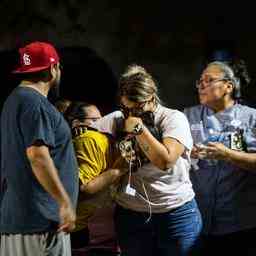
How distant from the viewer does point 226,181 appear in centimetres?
362

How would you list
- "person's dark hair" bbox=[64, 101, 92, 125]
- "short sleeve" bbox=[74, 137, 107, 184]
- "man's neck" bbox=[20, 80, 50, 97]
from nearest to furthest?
1. "man's neck" bbox=[20, 80, 50, 97]
2. "short sleeve" bbox=[74, 137, 107, 184]
3. "person's dark hair" bbox=[64, 101, 92, 125]

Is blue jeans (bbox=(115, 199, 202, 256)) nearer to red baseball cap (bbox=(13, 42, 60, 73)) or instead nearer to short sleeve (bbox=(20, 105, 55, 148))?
short sleeve (bbox=(20, 105, 55, 148))

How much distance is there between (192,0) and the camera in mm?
5031

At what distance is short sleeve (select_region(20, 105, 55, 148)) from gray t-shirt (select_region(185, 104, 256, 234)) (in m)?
1.09

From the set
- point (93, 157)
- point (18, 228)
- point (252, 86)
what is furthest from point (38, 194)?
point (252, 86)

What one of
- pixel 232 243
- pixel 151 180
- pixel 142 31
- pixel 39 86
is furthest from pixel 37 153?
pixel 142 31

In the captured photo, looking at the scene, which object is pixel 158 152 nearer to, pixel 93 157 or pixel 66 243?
pixel 93 157

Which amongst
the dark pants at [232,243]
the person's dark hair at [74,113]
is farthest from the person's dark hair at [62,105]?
the dark pants at [232,243]

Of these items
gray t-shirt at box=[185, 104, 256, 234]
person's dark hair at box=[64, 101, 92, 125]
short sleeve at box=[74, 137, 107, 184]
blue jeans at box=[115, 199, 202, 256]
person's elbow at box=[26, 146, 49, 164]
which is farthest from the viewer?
gray t-shirt at box=[185, 104, 256, 234]

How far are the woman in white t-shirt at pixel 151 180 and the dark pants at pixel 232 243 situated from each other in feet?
1.28

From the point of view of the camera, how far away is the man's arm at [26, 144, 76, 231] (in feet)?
9.18

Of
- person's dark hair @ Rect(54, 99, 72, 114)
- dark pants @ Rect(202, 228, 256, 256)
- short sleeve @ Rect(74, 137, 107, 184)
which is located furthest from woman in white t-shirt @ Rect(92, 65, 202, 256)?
dark pants @ Rect(202, 228, 256, 256)

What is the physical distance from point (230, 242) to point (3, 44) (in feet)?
8.28

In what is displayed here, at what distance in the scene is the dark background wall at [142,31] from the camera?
505 centimetres
